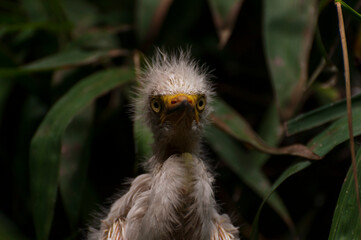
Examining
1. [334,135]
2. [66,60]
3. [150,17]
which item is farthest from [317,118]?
[66,60]

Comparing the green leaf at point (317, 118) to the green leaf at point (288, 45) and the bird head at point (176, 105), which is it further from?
the bird head at point (176, 105)

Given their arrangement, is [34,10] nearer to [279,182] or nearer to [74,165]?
[74,165]

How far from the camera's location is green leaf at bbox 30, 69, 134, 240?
154cm

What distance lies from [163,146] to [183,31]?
45.7 inches

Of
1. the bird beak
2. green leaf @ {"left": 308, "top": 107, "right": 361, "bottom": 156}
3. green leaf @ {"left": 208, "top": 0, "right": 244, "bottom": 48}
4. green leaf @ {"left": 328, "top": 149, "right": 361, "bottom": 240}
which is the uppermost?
green leaf @ {"left": 208, "top": 0, "right": 244, "bottom": 48}

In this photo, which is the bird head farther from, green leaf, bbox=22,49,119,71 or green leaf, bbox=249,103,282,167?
green leaf, bbox=22,49,119,71

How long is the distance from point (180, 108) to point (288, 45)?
0.65m

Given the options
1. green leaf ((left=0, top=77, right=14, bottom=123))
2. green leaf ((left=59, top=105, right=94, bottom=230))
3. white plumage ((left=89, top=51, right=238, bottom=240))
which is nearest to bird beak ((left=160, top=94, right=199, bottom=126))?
white plumage ((left=89, top=51, right=238, bottom=240))

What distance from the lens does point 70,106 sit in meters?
1.72

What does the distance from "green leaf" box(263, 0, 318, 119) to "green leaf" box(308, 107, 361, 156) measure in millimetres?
161

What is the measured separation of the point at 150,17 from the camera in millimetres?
1942

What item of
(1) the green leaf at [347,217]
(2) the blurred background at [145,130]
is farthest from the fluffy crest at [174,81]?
(1) the green leaf at [347,217]

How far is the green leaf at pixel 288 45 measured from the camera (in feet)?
5.16

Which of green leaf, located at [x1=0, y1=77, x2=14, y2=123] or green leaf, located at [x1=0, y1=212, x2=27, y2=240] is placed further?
green leaf, located at [x1=0, y1=77, x2=14, y2=123]
